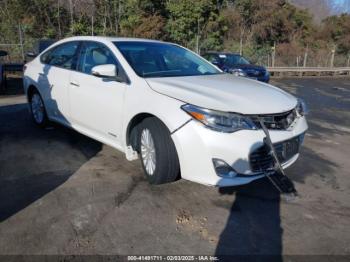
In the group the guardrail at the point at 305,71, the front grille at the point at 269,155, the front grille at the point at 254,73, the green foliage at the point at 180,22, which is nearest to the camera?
the front grille at the point at 269,155

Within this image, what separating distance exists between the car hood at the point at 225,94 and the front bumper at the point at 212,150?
0.24 meters

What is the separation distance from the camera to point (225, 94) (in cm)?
363

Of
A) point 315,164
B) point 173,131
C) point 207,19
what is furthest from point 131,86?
point 207,19

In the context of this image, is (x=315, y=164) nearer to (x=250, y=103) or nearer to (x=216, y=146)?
(x=250, y=103)

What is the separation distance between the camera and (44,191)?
12.4 ft

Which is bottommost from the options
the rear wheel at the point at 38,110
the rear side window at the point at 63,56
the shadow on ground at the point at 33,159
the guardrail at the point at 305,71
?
the guardrail at the point at 305,71

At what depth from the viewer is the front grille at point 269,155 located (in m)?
3.40

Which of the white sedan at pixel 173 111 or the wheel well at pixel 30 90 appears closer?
the white sedan at pixel 173 111

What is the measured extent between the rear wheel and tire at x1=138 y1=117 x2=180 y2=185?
2.65 meters

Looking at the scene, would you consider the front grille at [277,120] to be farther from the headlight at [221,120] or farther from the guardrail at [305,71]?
the guardrail at [305,71]

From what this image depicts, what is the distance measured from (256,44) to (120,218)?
93.9ft

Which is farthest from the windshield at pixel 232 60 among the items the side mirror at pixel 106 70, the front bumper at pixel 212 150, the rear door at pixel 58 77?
the front bumper at pixel 212 150

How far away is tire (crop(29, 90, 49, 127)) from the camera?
590cm

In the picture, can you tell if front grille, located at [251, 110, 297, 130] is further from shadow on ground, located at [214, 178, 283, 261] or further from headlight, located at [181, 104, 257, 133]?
shadow on ground, located at [214, 178, 283, 261]
